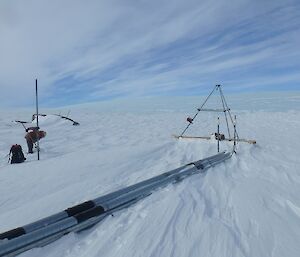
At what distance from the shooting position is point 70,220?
468cm

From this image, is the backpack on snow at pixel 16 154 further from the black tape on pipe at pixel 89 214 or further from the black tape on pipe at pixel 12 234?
the black tape on pipe at pixel 12 234

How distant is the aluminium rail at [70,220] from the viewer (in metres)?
4.03

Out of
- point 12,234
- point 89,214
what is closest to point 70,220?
point 89,214

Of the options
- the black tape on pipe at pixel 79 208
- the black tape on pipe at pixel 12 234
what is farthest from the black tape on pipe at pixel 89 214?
the black tape on pipe at pixel 12 234

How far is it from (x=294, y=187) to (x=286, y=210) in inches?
66.1

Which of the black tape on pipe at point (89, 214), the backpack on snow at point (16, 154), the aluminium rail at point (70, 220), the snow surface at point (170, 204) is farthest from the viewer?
the backpack on snow at point (16, 154)

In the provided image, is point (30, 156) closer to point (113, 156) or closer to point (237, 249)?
point (113, 156)

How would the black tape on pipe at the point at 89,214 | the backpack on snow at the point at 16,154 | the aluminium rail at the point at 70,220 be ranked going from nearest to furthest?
the aluminium rail at the point at 70,220
the black tape on pipe at the point at 89,214
the backpack on snow at the point at 16,154

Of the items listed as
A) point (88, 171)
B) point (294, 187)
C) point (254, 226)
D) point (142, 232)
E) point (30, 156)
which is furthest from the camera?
point (30, 156)

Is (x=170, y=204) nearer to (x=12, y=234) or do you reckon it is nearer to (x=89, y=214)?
(x=89, y=214)

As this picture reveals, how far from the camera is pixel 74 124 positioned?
2783 centimetres

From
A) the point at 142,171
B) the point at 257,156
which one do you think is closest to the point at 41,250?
the point at 142,171

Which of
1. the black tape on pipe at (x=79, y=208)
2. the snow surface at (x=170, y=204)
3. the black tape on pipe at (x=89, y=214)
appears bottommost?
the snow surface at (x=170, y=204)

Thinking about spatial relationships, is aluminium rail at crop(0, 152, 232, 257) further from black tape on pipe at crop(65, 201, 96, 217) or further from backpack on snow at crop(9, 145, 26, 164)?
backpack on snow at crop(9, 145, 26, 164)
